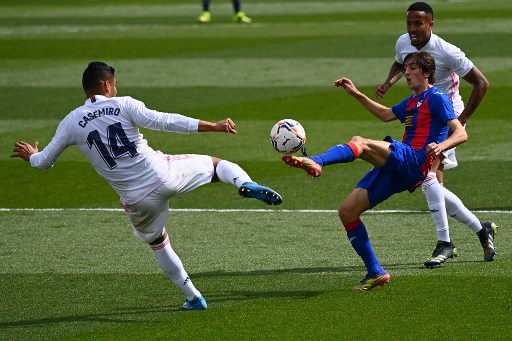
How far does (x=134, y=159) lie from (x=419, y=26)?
3359 mm

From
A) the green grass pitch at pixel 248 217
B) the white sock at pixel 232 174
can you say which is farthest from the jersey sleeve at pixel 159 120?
the green grass pitch at pixel 248 217

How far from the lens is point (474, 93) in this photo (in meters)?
10.5

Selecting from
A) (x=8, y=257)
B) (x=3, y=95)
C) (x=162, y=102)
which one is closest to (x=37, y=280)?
(x=8, y=257)

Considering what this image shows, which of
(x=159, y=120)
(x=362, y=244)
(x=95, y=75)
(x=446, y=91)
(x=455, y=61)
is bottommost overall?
(x=362, y=244)

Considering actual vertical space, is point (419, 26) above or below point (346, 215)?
above

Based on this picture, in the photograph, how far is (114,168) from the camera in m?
8.45

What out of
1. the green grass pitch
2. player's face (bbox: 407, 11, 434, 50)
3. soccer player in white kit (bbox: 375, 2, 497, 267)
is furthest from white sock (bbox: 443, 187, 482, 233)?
player's face (bbox: 407, 11, 434, 50)

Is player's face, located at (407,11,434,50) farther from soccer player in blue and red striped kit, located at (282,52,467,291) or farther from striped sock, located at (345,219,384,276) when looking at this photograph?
striped sock, located at (345,219,384,276)

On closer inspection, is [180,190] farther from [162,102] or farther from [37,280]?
[162,102]

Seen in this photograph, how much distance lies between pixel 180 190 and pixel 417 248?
3.01m

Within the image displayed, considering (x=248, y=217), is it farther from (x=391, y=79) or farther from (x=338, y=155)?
(x=338, y=155)

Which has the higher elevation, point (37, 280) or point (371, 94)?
point (37, 280)

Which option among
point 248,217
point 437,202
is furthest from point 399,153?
point 248,217

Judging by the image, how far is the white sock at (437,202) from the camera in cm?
989
